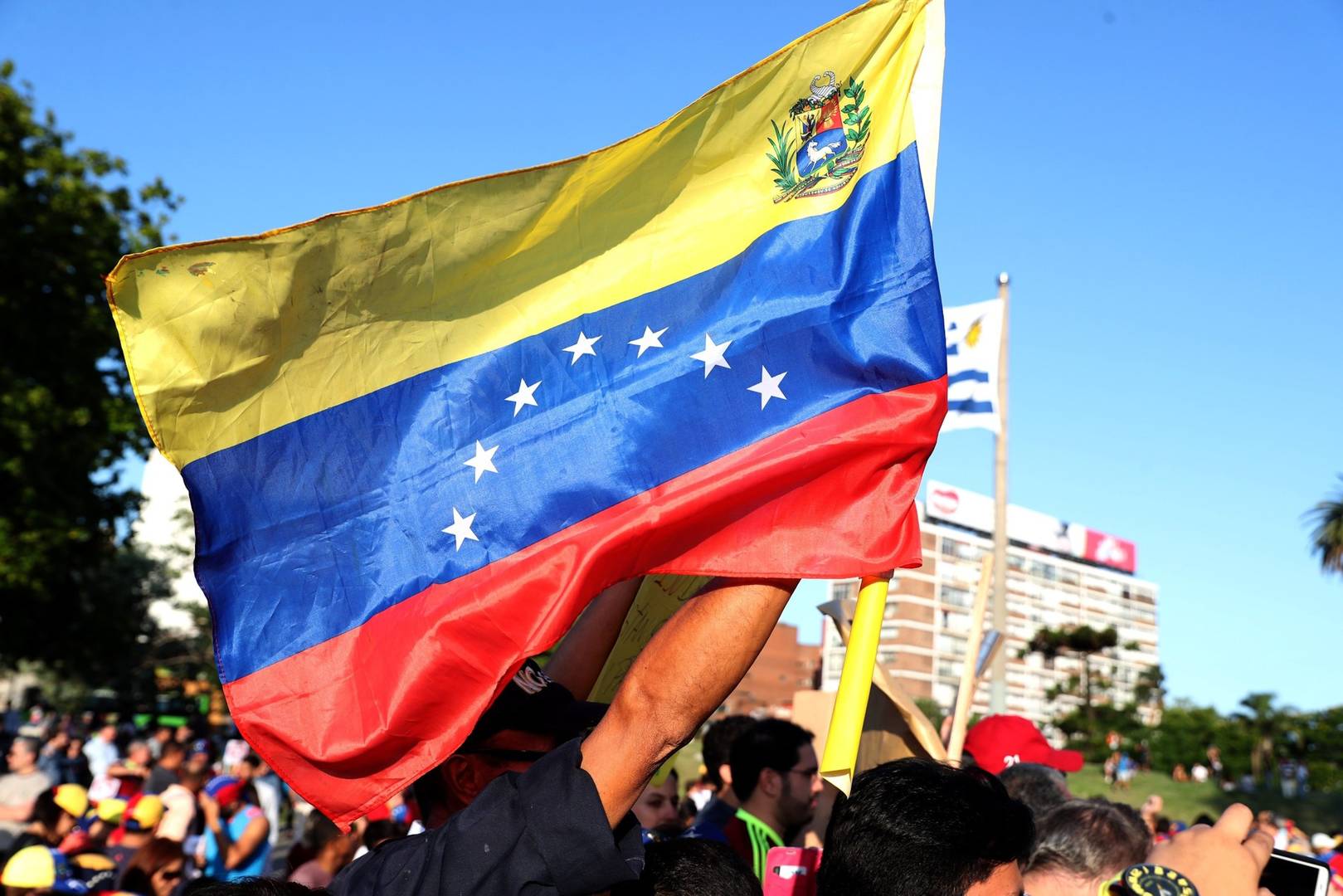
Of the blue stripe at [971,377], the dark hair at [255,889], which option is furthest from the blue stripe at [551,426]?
the blue stripe at [971,377]

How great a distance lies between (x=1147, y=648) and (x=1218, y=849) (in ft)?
569

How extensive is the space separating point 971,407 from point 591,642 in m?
12.1

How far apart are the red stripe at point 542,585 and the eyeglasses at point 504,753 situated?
12 cm

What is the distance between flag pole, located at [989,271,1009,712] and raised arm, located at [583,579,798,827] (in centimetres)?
1321

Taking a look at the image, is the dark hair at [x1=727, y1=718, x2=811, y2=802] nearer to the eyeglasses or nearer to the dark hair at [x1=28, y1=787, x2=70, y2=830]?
the eyeglasses

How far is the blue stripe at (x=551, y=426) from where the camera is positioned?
9.41 ft

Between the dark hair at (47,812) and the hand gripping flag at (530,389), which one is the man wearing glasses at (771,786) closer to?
the hand gripping flag at (530,389)

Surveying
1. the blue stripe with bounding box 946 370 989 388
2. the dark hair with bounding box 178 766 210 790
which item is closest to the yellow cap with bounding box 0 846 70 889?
the dark hair with bounding box 178 766 210 790

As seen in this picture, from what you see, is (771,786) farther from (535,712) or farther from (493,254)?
(493,254)

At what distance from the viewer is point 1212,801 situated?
99.1 ft

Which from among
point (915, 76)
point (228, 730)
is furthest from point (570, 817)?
point (228, 730)

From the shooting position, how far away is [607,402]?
298cm

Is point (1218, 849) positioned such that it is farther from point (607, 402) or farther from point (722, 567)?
point (607, 402)

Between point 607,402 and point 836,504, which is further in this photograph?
point 607,402
